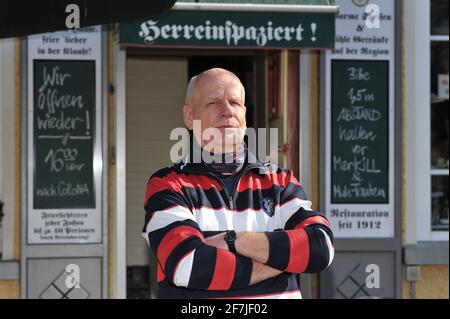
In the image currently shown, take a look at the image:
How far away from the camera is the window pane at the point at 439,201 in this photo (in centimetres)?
639

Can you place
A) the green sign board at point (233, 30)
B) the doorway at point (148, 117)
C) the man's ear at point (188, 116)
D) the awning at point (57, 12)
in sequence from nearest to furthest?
the man's ear at point (188, 116) < the awning at point (57, 12) < the green sign board at point (233, 30) < the doorway at point (148, 117)

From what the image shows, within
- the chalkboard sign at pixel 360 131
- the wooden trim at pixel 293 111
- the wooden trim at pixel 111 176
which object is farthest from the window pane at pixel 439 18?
the wooden trim at pixel 111 176

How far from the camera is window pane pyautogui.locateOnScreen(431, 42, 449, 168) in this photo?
6375 millimetres

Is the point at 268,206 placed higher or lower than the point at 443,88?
lower

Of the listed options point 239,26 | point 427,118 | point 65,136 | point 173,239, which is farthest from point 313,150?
point 173,239

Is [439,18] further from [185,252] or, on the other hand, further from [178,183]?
[185,252]

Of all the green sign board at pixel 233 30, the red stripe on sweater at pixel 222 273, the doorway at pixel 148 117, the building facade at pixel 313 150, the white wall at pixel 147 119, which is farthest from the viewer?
the white wall at pixel 147 119

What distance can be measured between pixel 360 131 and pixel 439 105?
0.79m

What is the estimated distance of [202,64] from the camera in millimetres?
9164

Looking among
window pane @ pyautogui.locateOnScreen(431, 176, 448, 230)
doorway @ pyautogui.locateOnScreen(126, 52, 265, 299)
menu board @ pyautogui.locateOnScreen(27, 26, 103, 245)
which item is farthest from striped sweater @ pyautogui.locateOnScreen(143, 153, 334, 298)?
doorway @ pyautogui.locateOnScreen(126, 52, 265, 299)

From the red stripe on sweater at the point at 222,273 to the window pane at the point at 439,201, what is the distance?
4.51 meters

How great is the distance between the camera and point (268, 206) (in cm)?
235

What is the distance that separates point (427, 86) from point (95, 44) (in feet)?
9.05

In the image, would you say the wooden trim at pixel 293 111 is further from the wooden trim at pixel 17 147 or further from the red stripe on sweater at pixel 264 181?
the red stripe on sweater at pixel 264 181
